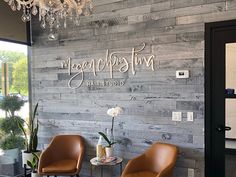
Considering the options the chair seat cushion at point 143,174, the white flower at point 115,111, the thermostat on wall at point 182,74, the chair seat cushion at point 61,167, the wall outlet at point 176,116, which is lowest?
the chair seat cushion at point 61,167

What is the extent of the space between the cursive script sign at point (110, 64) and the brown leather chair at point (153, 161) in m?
1.09

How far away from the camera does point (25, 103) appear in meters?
4.71

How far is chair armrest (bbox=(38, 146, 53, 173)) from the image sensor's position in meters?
3.85

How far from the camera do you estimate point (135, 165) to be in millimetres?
3396

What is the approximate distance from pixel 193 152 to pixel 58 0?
2470 mm

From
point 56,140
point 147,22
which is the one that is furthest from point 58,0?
point 56,140

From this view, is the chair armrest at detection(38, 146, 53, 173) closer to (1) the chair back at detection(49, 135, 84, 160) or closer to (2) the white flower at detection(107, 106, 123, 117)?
(1) the chair back at detection(49, 135, 84, 160)

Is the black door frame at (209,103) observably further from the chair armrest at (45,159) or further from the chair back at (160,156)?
the chair armrest at (45,159)

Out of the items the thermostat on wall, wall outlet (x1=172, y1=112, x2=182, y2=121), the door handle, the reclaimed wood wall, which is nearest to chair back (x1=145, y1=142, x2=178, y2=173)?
the reclaimed wood wall

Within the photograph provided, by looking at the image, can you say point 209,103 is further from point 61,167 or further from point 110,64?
point 61,167

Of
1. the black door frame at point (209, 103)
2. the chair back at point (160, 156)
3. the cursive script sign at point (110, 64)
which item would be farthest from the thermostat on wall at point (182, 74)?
the chair back at point (160, 156)

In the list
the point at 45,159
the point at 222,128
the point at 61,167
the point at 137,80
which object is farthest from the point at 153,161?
the point at 45,159

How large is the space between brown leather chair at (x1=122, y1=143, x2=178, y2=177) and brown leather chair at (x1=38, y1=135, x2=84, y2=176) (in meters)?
0.84

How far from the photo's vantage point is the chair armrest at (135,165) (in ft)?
10.9
